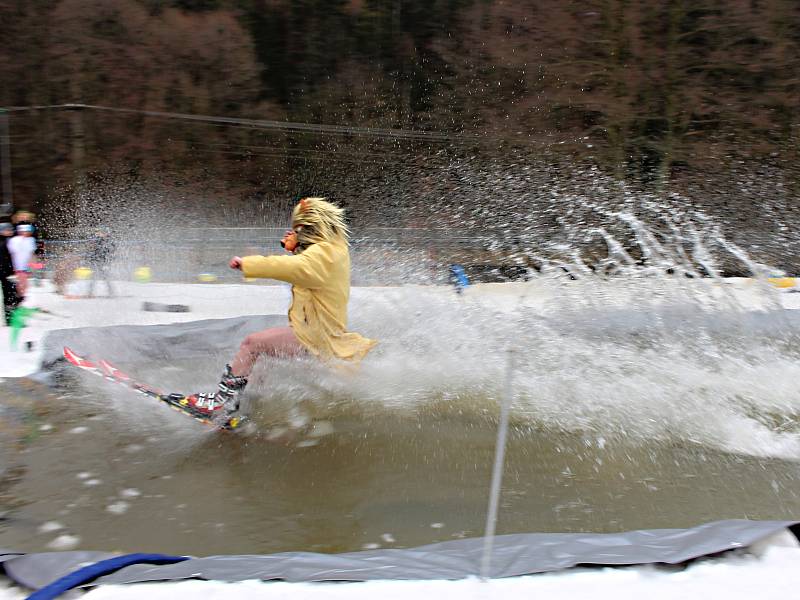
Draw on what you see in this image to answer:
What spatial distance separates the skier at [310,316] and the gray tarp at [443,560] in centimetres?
A: 221

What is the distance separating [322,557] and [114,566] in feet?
2.35

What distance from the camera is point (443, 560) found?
9.12ft

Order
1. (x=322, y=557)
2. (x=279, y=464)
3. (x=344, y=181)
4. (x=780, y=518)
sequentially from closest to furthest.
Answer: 1. (x=322, y=557)
2. (x=780, y=518)
3. (x=279, y=464)
4. (x=344, y=181)

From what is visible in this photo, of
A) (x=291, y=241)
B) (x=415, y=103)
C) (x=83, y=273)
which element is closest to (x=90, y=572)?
(x=291, y=241)

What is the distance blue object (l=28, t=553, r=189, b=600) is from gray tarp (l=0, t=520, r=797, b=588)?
0.03 m

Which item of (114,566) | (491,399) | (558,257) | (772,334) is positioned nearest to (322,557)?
(114,566)

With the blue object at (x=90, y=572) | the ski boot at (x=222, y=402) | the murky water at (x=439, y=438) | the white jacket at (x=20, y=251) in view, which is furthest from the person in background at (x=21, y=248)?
the blue object at (x=90, y=572)

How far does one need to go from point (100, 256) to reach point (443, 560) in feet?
36.4

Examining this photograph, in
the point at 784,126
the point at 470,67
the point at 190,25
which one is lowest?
the point at 784,126

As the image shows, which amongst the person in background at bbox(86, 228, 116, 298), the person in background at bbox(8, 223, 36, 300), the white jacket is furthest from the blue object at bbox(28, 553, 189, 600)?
the person in background at bbox(86, 228, 116, 298)

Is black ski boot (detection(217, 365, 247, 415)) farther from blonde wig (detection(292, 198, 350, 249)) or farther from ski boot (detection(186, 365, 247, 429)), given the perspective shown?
blonde wig (detection(292, 198, 350, 249))

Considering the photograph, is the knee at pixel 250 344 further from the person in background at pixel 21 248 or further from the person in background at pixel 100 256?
the person in background at pixel 100 256

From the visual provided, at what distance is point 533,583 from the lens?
8.35 feet

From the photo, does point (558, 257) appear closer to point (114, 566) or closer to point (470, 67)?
point (470, 67)
